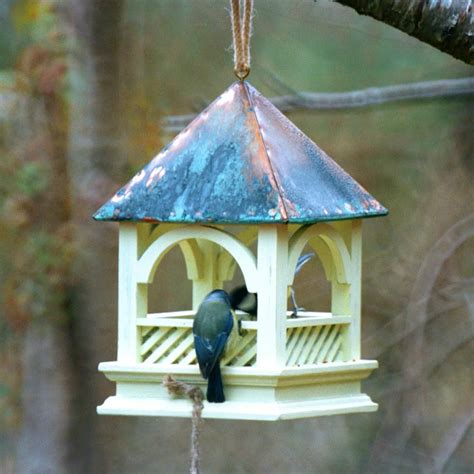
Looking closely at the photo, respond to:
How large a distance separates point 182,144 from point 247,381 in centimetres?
53

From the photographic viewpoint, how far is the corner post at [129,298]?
2.74 metres

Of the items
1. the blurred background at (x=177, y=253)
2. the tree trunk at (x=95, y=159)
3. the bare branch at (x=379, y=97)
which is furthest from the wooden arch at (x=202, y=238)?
the tree trunk at (x=95, y=159)

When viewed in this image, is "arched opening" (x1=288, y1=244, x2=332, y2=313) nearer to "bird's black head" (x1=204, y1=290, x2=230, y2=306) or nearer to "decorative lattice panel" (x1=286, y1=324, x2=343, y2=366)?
"decorative lattice panel" (x1=286, y1=324, x2=343, y2=366)

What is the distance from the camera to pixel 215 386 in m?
2.61

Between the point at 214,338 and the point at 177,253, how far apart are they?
12.1 feet

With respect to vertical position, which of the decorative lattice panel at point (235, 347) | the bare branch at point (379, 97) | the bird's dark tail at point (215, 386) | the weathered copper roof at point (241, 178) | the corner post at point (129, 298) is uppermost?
the bare branch at point (379, 97)

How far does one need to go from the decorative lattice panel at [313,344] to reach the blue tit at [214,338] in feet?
0.42

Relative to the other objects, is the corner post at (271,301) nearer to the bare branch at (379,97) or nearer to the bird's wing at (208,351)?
the bird's wing at (208,351)

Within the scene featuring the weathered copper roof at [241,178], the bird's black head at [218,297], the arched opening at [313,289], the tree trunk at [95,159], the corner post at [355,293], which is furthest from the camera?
the arched opening at [313,289]

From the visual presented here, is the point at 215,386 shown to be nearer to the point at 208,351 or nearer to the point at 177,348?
the point at 208,351

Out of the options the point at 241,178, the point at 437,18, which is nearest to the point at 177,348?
the point at 241,178

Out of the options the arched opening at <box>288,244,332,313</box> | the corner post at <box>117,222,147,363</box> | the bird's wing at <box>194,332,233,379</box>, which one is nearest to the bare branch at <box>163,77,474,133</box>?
the arched opening at <box>288,244,332,313</box>

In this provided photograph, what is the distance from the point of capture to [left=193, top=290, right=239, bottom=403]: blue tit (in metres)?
2.61

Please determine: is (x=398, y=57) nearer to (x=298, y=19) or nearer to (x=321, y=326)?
(x=298, y=19)
